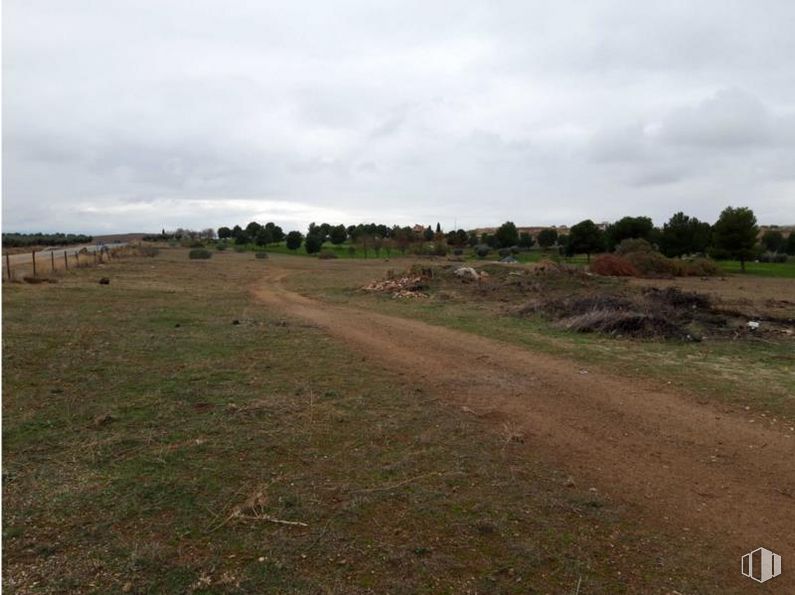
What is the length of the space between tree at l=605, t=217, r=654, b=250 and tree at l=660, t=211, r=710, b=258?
179 centimetres

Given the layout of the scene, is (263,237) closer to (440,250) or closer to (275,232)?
(275,232)

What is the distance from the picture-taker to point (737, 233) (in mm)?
32219

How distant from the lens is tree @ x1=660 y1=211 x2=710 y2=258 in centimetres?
3881

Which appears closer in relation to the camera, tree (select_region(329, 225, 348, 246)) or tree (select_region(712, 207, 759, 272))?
tree (select_region(712, 207, 759, 272))

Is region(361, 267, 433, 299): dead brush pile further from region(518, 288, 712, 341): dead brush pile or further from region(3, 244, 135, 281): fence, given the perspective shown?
region(3, 244, 135, 281): fence

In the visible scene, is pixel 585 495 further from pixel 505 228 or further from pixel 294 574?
pixel 505 228

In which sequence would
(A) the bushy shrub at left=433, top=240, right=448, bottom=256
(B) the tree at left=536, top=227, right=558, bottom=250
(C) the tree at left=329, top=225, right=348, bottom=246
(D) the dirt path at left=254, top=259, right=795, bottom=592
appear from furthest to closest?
(C) the tree at left=329, top=225, right=348, bottom=246, (B) the tree at left=536, top=227, right=558, bottom=250, (A) the bushy shrub at left=433, top=240, right=448, bottom=256, (D) the dirt path at left=254, top=259, right=795, bottom=592

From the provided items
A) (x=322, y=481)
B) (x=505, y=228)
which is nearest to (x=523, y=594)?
(x=322, y=481)

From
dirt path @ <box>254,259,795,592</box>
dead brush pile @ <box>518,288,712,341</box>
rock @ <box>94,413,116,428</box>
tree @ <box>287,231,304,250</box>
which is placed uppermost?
tree @ <box>287,231,304,250</box>

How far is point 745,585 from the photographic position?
285 centimetres

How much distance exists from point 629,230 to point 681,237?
4643 millimetres

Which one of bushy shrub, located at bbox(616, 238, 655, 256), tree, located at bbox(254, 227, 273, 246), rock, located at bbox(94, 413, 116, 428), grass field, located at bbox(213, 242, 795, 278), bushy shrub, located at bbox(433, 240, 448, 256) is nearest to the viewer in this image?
rock, located at bbox(94, 413, 116, 428)

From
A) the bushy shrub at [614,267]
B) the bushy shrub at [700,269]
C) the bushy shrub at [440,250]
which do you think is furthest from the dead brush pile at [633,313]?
the bushy shrub at [440,250]

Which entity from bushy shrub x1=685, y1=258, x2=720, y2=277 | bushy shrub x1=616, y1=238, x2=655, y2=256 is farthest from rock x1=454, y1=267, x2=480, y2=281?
bushy shrub x1=616, y1=238, x2=655, y2=256
